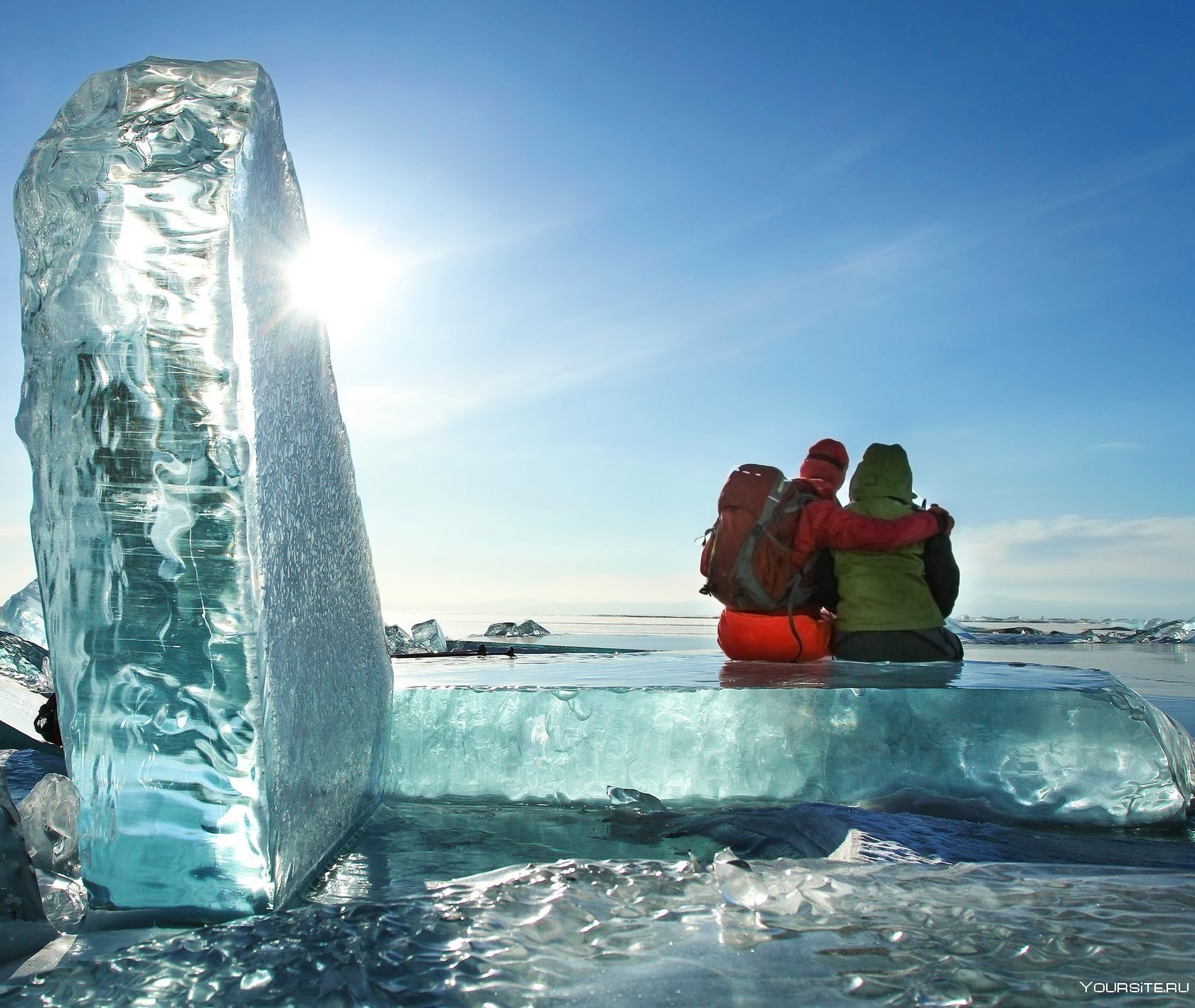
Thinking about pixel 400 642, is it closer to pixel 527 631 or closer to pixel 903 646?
pixel 903 646

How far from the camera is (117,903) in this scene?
1320 millimetres

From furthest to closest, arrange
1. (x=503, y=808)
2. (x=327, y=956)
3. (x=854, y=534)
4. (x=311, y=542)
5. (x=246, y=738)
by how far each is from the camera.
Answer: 1. (x=854, y=534)
2. (x=503, y=808)
3. (x=311, y=542)
4. (x=246, y=738)
5. (x=327, y=956)

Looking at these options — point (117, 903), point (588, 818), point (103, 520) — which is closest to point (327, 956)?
point (117, 903)

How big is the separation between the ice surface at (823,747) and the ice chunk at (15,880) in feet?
3.90

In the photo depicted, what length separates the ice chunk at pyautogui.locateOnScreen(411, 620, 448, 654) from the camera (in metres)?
8.76

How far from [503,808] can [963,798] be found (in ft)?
4.04

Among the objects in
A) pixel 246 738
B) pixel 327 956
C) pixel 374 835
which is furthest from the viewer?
pixel 374 835

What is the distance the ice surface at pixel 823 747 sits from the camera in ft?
7.04

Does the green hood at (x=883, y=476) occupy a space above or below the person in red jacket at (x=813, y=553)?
above

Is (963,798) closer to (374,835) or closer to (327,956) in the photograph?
(374,835)

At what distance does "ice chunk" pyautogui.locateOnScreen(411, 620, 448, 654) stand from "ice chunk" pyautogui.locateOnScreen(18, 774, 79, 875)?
275 inches

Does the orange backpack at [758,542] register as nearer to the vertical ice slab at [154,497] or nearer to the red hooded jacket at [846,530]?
the red hooded jacket at [846,530]

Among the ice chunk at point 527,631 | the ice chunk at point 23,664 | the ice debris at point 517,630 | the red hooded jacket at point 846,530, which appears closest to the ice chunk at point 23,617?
the ice chunk at point 23,664

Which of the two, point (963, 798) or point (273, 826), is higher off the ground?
point (273, 826)
